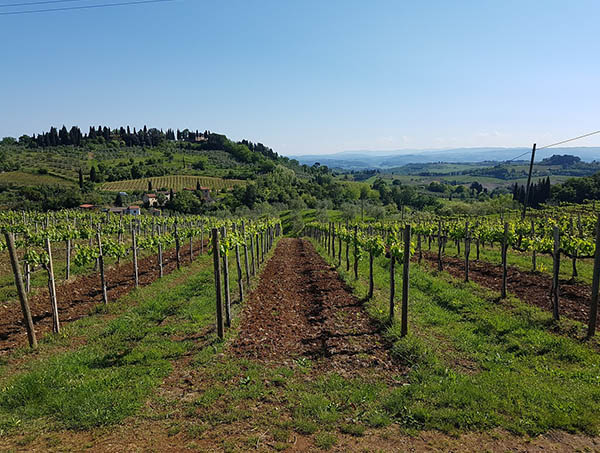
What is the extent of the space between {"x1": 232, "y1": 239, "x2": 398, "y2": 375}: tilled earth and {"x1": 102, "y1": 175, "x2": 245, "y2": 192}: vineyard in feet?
331

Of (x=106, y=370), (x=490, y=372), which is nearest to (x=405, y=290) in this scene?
(x=490, y=372)

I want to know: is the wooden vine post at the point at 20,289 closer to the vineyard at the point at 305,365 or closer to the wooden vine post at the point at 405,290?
the vineyard at the point at 305,365

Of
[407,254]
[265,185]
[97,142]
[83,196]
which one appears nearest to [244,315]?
[407,254]

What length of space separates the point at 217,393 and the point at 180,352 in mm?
2461

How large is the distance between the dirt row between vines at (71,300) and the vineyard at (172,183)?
302ft

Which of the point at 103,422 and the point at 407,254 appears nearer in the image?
the point at 103,422

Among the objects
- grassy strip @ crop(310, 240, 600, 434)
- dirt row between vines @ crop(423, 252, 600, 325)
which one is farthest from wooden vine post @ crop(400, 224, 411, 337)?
dirt row between vines @ crop(423, 252, 600, 325)

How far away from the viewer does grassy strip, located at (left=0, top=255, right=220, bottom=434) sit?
241 inches

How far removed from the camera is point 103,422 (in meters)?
5.91

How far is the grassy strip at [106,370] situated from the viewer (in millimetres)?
6133

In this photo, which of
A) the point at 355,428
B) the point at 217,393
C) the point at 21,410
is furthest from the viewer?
the point at 217,393

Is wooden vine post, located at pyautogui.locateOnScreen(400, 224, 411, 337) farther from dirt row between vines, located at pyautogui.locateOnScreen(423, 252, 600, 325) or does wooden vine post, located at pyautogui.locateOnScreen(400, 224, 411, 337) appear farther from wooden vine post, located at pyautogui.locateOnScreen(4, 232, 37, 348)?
wooden vine post, located at pyautogui.locateOnScreen(4, 232, 37, 348)

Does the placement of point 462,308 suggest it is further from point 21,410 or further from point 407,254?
point 21,410

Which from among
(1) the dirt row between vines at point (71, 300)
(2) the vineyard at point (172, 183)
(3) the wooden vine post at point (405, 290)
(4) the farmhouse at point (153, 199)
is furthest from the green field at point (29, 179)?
(3) the wooden vine post at point (405, 290)
